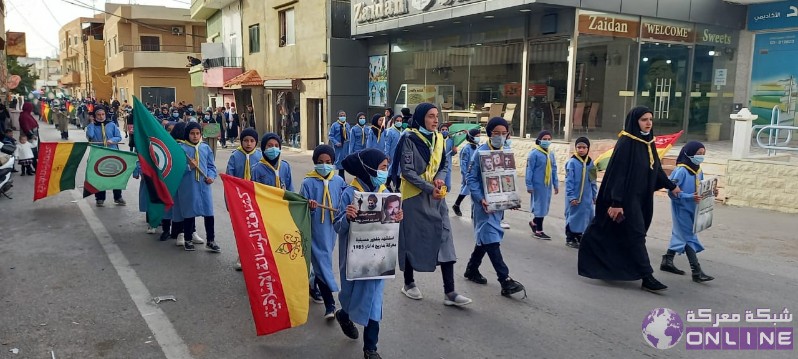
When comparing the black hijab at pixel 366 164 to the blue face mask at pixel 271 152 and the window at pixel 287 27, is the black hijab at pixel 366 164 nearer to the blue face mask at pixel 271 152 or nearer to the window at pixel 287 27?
the blue face mask at pixel 271 152

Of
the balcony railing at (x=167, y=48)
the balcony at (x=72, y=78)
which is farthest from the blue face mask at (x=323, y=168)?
the balcony at (x=72, y=78)

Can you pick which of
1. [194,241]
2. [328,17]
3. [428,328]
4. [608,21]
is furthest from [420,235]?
[328,17]

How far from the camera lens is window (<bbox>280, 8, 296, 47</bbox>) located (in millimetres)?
24797

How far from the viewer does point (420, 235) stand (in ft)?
17.5

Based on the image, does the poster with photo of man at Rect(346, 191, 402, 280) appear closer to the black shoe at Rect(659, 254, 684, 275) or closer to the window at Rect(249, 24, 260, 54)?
the black shoe at Rect(659, 254, 684, 275)

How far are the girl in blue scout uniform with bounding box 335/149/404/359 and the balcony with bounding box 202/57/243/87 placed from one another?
27688 mm

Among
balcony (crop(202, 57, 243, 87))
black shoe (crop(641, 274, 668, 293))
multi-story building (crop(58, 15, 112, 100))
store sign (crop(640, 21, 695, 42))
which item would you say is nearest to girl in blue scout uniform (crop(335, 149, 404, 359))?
black shoe (crop(641, 274, 668, 293))

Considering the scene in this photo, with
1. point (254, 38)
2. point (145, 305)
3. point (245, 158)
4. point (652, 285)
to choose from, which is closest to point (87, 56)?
point (254, 38)

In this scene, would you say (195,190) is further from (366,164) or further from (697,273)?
(697,273)

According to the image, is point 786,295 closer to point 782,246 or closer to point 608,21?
point 782,246

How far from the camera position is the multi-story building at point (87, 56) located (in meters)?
61.8

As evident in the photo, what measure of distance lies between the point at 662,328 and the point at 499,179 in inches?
78.2

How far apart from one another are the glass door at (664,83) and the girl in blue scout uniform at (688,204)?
873cm

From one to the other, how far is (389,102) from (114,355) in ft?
56.9
